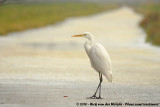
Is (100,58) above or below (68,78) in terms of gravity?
above

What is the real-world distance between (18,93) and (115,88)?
2.17 m

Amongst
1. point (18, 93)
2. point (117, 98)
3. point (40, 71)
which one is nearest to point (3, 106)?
point (18, 93)

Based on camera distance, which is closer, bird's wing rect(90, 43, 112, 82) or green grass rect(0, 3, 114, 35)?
bird's wing rect(90, 43, 112, 82)

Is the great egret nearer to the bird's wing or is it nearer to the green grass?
the bird's wing

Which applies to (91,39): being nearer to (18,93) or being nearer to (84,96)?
(84,96)

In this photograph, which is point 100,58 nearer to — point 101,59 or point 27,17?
point 101,59

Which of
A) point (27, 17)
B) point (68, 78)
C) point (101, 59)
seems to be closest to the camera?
point (101, 59)

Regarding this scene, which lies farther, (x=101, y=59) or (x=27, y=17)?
(x=27, y=17)

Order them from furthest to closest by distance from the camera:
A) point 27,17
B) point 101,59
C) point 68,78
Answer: point 27,17
point 68,78
point 101,59

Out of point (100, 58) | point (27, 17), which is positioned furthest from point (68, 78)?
point (27, 17)

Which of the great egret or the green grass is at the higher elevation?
the green grass

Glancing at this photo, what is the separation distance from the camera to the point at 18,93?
9086mm

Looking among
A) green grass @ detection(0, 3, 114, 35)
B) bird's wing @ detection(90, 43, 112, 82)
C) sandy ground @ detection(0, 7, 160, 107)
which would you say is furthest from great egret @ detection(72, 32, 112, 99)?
green grass @ detection(0, 3, 114, 35)

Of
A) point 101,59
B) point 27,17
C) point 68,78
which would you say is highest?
point 27,17
